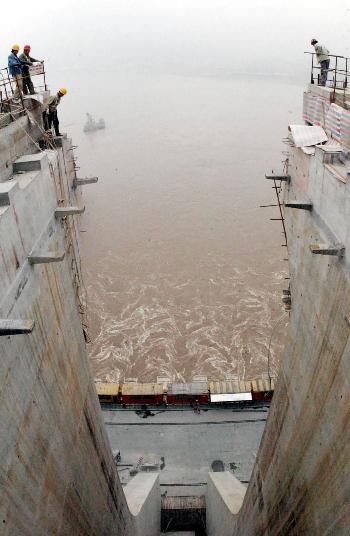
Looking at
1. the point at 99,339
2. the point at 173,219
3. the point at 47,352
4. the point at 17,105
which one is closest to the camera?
the point at 47,352

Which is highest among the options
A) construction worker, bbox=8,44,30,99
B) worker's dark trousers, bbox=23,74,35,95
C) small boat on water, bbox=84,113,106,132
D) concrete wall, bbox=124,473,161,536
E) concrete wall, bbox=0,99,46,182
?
construction worker, bbox=8,44,30,99

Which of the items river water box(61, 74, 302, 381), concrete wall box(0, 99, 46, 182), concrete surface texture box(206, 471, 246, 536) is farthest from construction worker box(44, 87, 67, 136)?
river water box(61, 74, 302, 381)

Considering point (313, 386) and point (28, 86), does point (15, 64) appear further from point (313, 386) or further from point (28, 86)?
point (313, 386)

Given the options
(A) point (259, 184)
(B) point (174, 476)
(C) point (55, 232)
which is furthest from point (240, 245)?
(C) point (55, 232)

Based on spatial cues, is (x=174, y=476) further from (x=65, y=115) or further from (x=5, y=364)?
(x=65, y=115)

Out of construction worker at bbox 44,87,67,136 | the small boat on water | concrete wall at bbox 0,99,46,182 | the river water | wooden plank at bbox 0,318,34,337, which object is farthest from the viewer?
the small boat on water

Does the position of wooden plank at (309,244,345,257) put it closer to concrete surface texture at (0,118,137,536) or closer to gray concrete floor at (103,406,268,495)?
concrete surface texture at (0,118,137,536)

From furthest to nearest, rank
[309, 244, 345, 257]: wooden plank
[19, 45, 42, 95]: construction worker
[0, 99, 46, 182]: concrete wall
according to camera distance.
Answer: [19, 45, 42, 95]: construction worker
[0, 99, 46, 182]: concrete wall
[309, 244, 345, 257]: wooden plank

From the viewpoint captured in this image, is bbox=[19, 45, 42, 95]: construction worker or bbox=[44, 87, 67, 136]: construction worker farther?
bbox=[19, 45, 42, 95]: construction worker
